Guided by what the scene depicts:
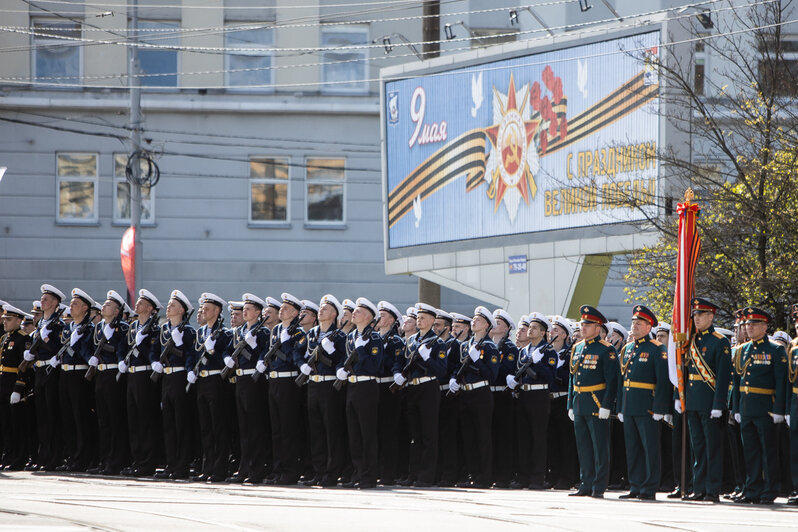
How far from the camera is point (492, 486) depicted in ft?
49.8

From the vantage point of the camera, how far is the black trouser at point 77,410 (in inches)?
625

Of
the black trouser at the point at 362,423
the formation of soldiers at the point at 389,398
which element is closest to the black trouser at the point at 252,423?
the formation of soldiers at the point at 389,398

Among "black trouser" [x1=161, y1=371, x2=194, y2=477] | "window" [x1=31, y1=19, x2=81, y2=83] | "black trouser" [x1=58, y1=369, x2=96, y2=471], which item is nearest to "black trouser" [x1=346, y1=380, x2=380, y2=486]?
"black trouser" [x1=161, y1=371, x2=194, y2=477]

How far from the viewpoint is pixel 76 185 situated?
102ft

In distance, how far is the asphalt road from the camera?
963 centimetres

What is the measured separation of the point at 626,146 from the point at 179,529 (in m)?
13.7

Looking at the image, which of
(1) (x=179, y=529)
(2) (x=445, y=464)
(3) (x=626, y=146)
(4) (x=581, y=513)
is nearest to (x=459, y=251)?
(3) (x=626, y=146)

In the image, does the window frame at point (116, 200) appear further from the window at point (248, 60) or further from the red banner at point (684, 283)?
the red banner at point (684, 283)

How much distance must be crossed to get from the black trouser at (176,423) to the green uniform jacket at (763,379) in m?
5.93

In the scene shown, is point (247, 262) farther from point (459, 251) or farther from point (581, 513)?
point (581, 513)

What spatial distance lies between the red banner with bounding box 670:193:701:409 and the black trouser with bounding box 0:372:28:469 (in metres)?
7.97

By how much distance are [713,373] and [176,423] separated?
5.79m

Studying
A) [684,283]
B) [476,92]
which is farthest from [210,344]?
[476,92]

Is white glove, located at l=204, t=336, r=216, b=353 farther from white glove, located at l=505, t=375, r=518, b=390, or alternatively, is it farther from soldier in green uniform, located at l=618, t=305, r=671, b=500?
soldier in green uniform, located at l=618, t=305, r=671, b=500
